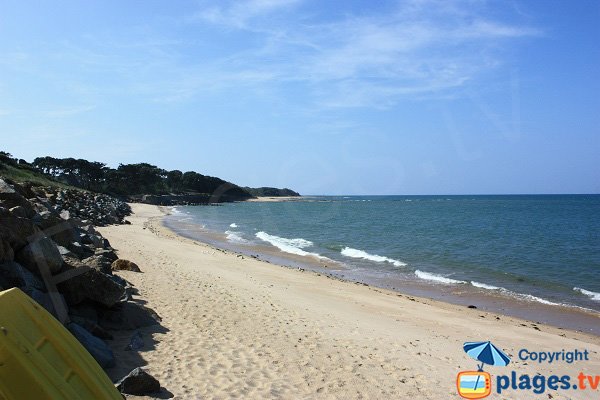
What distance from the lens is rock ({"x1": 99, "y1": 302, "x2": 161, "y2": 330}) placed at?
26.6ft

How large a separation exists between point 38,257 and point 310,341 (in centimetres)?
518

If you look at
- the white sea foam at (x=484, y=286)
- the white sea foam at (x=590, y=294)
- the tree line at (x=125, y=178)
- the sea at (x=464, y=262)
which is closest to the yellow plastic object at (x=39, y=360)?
the sea at (x=464, y=262)

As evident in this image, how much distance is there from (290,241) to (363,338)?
90.6ft

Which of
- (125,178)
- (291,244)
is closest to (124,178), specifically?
(125,178)

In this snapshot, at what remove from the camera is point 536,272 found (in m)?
22.2

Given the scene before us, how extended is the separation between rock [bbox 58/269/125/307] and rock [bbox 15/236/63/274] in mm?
373

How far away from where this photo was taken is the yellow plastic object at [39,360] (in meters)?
2.37

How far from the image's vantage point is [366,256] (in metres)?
28.2

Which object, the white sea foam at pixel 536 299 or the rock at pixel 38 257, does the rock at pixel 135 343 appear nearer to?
the rock at pixel 38 257

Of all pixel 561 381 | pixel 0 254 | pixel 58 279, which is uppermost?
pixel 0 254

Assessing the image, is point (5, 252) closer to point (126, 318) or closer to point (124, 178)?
point (126, 318)

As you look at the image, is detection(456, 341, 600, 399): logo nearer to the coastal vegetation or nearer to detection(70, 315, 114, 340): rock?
detection(70, 315, 114, 340): rock

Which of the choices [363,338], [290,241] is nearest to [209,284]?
[363,338]

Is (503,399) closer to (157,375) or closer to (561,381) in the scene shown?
(561,381)
